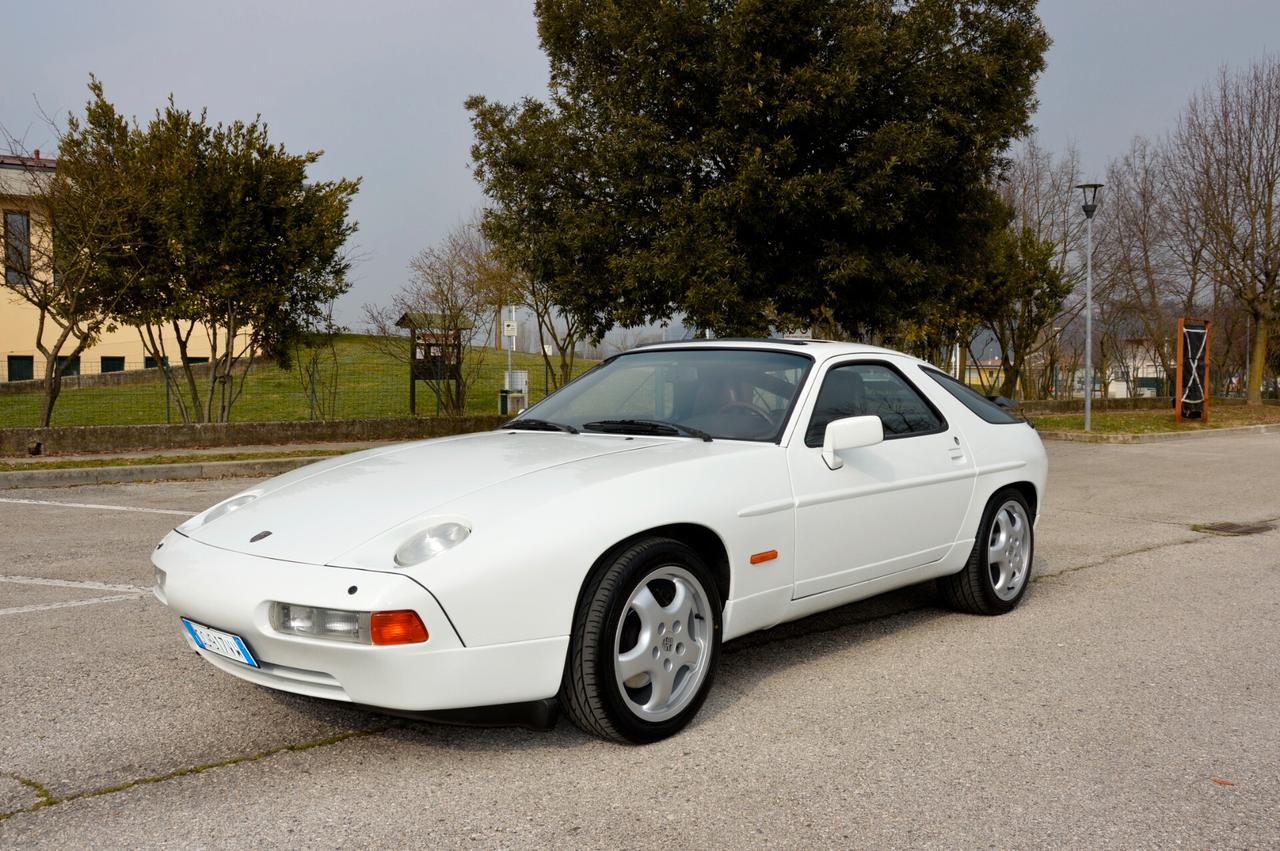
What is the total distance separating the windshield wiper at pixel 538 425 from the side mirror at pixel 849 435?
1094 mm

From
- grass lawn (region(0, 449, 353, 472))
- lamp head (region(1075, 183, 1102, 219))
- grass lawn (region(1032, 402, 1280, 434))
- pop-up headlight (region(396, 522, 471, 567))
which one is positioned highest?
lamp head (region(1075, 183, 1102, 219))

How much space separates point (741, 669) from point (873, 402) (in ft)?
4.48

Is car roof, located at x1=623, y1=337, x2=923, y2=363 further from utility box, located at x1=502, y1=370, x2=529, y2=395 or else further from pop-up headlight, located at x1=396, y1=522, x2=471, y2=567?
utility box, located at x1=502, y1=370, x2=529, y2=395

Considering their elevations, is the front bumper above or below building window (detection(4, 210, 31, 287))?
below

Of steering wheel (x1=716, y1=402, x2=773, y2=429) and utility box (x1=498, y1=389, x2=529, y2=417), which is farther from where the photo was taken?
utility box (x1=498, y1=389, x2=529, y2=417)

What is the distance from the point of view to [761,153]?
14.7m

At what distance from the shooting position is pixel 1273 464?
14.8 m

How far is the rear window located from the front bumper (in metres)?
2.92

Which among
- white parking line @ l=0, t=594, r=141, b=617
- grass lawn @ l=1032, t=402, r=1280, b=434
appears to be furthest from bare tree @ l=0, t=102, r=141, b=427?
grass lawn @ l=1032, t=402, r=1280, b=434

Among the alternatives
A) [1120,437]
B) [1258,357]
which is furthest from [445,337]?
[1258,357]

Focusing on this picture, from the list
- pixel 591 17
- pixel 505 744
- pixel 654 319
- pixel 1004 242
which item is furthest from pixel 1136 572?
pixel 1004 242

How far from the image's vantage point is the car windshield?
14.4ft

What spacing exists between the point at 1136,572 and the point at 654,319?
36.0ft

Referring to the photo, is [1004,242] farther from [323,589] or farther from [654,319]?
[323,589]
